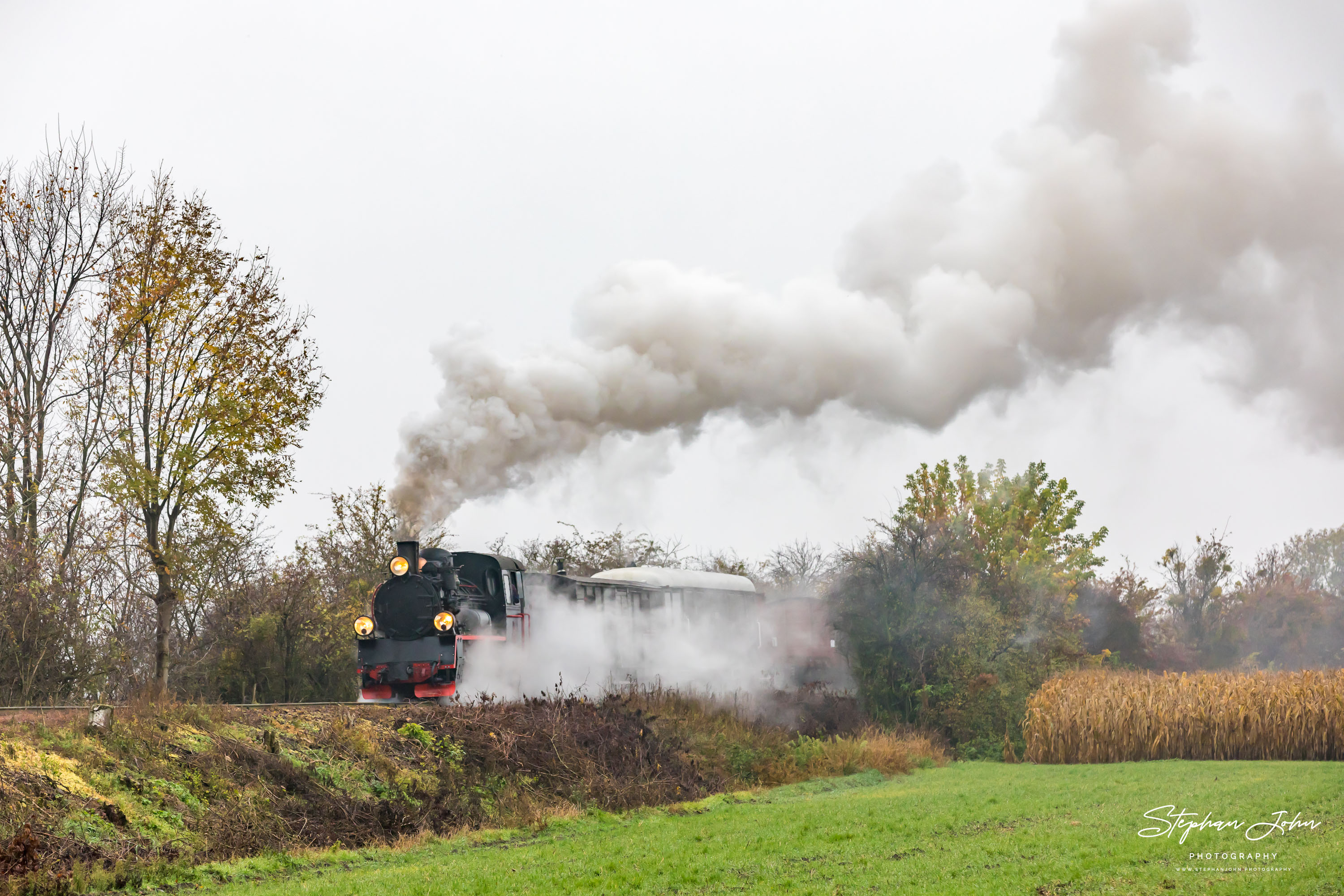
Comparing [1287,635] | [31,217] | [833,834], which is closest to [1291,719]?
[833,834]

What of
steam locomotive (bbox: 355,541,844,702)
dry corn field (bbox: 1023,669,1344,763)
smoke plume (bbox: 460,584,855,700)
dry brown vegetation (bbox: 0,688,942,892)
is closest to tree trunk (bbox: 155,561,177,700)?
steam locomotive (bbox: 355,541,844,702)

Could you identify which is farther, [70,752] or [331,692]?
[331,692]

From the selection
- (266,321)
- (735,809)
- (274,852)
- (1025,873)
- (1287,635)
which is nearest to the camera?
(1025,873)

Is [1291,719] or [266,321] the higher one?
[266,321]

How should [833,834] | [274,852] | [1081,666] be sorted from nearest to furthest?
[274,852] < [833,834] < [1081,666]

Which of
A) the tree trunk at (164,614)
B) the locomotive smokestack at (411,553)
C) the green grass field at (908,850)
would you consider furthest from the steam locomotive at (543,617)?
the green grass field at (908,850)

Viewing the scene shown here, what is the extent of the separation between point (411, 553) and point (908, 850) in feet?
35.3

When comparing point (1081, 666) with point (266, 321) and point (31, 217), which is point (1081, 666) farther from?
point (31, 217)

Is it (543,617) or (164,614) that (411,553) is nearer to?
(543,617)

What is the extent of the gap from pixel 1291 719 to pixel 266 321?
66.4 ft

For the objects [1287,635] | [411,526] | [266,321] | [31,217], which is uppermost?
[31,217]

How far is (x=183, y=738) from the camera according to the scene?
1230 cm

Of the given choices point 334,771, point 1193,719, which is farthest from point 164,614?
point 1193,719

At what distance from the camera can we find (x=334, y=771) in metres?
13.3
